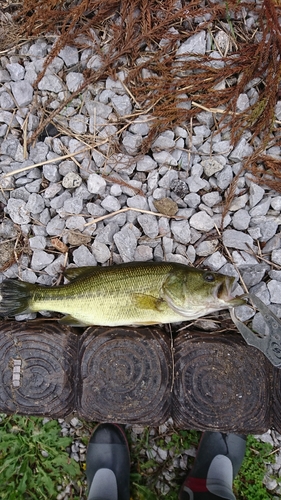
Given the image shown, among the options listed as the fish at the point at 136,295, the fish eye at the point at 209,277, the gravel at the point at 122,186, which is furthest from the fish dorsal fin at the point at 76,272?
the fish eye at the point at 209,277

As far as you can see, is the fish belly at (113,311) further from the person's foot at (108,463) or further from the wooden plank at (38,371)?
the person's foot at (108,463)

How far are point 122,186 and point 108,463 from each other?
257 cm

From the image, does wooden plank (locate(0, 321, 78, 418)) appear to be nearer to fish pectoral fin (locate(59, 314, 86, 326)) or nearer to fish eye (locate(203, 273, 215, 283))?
fish pectoral fin (locate(59, 314, 86, 326))

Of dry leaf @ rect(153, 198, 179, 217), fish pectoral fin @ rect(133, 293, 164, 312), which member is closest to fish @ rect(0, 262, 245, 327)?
fish pectoral fin @ rect(133, 293, 164, 312)

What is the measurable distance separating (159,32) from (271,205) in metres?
1.72

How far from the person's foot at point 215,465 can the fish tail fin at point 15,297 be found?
2.12 meters

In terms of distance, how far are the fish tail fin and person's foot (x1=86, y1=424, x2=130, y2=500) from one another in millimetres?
1443

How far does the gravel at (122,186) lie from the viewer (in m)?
3.22

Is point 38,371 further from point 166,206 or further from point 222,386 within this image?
point 166,206

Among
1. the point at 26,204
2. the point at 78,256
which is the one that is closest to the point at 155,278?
the point at 78,256

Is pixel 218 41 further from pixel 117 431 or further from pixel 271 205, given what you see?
pixel 117 431

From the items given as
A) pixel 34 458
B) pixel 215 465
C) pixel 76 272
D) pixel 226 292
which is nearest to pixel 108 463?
pixel 34 458

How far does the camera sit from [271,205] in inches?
128

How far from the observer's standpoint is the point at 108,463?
354 centimetres
